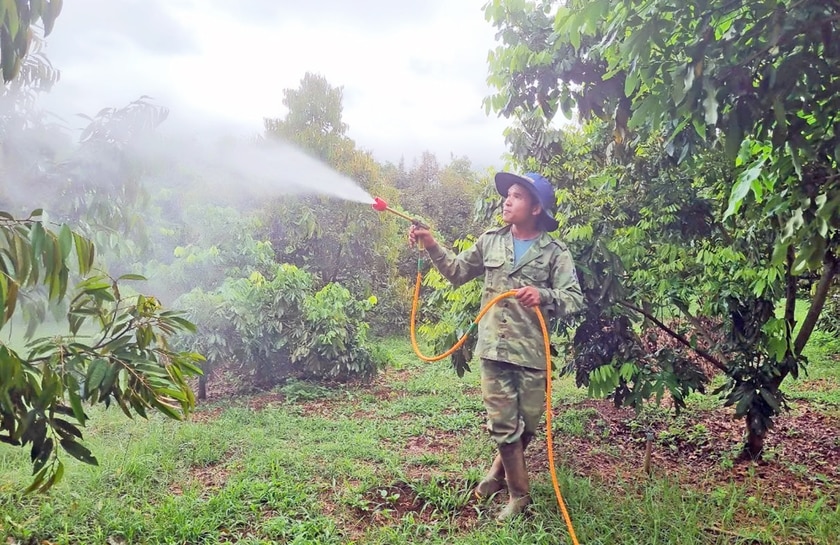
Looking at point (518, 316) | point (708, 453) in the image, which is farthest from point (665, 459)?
point (518, 316)

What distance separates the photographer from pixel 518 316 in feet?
9.68

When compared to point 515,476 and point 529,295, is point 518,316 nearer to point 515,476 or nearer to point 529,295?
point 529,295

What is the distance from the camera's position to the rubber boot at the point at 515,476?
2904mm

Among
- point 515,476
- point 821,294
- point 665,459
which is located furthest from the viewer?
point 665,459

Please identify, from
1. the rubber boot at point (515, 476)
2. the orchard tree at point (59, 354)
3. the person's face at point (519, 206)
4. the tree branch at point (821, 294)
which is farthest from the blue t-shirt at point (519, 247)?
the orchard tree at point (59, 354)

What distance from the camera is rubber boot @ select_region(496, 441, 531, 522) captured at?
2904mm

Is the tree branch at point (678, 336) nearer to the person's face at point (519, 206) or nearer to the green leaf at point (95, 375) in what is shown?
the person's face at point (519, 206)

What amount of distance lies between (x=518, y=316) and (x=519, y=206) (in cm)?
57

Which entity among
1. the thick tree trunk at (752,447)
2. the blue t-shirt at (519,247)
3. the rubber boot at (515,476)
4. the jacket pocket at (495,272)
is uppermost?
the blue t-shirt at (519,247)

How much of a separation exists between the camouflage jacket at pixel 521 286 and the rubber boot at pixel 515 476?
0.44m

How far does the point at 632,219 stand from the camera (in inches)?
153

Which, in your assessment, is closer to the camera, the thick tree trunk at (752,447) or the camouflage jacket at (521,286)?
the camouflage jacket at (521,286)

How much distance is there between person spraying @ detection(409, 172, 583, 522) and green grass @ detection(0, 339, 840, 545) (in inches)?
13.7

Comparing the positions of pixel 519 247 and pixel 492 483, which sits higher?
pixel 519 247
